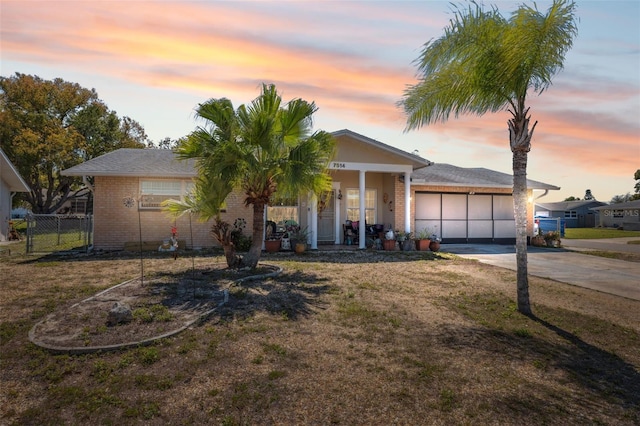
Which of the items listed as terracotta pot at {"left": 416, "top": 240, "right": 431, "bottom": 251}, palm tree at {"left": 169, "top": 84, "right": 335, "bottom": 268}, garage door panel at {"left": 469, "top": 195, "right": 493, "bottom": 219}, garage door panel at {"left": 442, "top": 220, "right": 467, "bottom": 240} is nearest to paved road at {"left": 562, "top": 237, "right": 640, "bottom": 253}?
garage door panel at {"left": 469, "top": 195, "right": 493, "bottom": 219}

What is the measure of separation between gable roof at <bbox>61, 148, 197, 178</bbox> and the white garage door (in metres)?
11.2

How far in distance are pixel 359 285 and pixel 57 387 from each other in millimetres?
5853

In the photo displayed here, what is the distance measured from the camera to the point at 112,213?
14.1m

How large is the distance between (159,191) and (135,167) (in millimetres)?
1244

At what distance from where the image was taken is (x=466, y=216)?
63.5ft

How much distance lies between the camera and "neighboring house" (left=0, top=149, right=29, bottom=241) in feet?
63.9

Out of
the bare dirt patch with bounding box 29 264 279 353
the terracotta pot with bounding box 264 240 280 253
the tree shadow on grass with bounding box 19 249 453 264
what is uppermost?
the terracotta pot with bounding box 264 240 280 253

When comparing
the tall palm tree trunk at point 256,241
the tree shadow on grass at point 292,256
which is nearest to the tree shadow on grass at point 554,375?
the tall palm tree trunk at point 256,241

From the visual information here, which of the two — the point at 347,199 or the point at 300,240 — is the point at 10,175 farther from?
the point at 347,199

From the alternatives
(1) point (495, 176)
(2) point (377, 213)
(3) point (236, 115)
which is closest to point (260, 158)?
(3) point (236, 115)

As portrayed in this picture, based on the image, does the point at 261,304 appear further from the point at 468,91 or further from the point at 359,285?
the point at 468,91

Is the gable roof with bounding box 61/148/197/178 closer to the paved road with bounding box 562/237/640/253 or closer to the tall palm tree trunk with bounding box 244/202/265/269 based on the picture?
the tall palm tree trunk with bounding box 244/202/265/269

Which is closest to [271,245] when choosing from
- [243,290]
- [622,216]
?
[243,290]

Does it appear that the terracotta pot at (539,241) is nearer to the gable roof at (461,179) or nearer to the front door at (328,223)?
the gable roof at (461,179)
